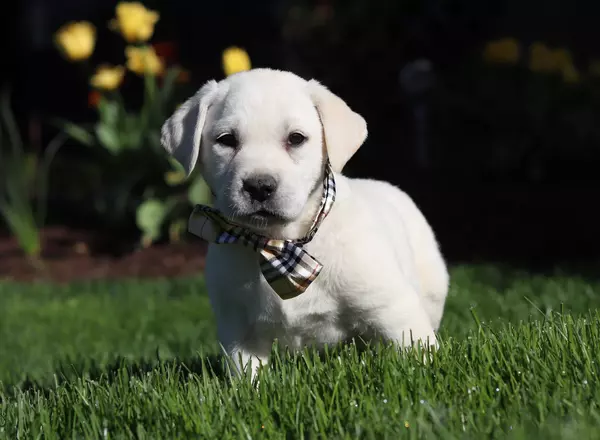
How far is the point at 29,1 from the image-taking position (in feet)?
47.7

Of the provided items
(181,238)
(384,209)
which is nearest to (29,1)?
(181,238)

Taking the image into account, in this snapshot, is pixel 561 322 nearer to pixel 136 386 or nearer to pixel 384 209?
pixel 384 209

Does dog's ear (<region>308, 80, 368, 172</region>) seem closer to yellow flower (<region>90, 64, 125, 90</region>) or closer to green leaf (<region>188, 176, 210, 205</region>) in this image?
green leaf (<region>188, 176, 210, 205</region>)

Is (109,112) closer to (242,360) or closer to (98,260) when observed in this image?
(98,260)

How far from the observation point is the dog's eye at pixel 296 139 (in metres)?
3.36

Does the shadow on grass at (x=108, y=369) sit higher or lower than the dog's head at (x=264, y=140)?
lower

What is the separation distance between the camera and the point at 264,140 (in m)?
3.32

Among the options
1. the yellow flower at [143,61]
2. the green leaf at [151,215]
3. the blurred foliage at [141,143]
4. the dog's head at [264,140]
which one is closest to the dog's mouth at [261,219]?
the dog's head at [264,140]

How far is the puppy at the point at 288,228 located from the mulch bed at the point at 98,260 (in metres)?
4.09

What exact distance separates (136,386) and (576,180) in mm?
6973

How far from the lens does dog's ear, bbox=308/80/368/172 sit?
3434 mm

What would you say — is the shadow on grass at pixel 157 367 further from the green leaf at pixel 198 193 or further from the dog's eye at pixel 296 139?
the green leaf at pixel 198 193

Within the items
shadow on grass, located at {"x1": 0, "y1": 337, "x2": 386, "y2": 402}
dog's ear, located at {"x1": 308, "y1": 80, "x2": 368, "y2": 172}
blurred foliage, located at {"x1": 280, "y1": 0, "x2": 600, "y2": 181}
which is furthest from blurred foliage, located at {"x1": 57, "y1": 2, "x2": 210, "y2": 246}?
dog's ear, located at {"x1": 308, "y1": 80, "x2": 368, "y2": 172}

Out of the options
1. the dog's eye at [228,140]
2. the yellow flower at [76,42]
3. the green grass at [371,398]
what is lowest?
the green grass at [371,398]
